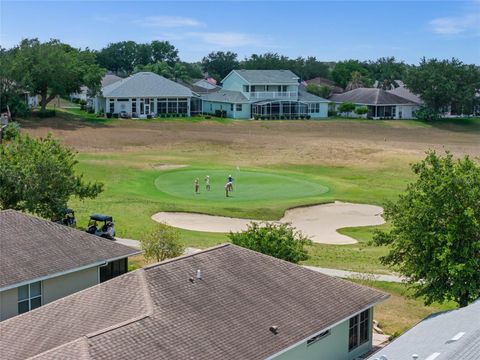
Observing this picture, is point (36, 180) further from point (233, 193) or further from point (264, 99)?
point (264, 99)

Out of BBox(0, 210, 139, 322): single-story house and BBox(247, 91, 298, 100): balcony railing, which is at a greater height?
BBox(247, 91, 298, 100): balcony railing

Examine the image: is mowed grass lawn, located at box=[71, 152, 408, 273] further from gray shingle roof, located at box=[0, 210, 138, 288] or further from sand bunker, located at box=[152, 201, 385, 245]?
gray shingle roof, located at box=[0, 210, 138, 288]

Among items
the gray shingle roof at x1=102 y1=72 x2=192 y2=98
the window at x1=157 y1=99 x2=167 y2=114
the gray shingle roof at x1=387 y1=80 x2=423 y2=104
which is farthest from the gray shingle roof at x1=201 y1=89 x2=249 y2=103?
the gray shingle roof at x1=387 y1=80 x2=423 y2=104

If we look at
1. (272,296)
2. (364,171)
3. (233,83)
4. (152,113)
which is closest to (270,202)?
(364,171)

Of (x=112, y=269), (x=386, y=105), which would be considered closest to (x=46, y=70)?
(x=386, y=105)

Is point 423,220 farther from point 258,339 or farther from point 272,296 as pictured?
point 258,339
